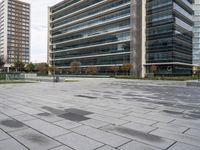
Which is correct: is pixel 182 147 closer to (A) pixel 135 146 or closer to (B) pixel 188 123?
(A) pixel 135 146

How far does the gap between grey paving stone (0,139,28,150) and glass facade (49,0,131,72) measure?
197ft

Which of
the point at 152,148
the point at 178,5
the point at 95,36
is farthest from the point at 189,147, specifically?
the point at 95,36

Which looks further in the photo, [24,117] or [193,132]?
[24,117]

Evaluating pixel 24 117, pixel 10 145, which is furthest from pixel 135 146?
pixel 24 117

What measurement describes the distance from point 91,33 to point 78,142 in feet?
248

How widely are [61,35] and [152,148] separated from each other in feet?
306

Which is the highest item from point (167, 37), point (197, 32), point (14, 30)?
point (14, 30)

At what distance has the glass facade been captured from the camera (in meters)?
Result: 65.8

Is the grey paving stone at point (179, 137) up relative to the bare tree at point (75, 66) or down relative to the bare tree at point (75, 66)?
down

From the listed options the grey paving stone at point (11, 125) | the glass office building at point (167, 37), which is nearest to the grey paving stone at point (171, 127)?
the grey paving stone at point (11, 125)

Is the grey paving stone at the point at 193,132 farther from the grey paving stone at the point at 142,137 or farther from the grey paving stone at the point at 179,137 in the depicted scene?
the grey paving stone at the point at 142,137

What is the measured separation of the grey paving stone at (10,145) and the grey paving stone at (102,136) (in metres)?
1.57

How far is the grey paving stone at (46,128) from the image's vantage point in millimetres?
5137

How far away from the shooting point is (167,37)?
190 ft
